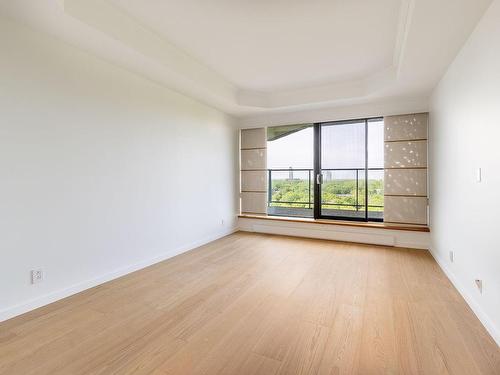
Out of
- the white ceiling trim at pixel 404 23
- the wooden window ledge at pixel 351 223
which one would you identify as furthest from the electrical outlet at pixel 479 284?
the white ceiling trim at pixel 404 23

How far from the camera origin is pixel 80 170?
2580 mm

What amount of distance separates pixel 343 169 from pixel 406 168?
1015 millimetres

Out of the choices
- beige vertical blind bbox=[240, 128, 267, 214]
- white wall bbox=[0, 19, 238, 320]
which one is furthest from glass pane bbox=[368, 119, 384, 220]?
white wall bbox=[0, 19, 238, 320]

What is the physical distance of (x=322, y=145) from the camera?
496 cm

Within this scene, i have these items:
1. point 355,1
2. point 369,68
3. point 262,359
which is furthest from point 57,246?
point 369,68

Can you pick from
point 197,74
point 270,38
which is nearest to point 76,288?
point 197,74

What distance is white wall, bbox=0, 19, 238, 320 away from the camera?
212 centimetres

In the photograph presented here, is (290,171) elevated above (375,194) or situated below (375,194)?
above

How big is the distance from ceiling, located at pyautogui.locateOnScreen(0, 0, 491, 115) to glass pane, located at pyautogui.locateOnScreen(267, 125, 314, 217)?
137 cm

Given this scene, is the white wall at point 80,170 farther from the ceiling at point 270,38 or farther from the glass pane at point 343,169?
the glass pane at point 343,169

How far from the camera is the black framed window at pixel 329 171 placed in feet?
15.0

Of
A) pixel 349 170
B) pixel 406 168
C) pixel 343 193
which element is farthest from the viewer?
pixel 343 193

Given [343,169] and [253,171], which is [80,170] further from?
[343,169]

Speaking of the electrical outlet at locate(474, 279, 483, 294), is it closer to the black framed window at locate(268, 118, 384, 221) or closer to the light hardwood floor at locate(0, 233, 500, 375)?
the light hardwood floor at locate(0, 233, 500, 375)
